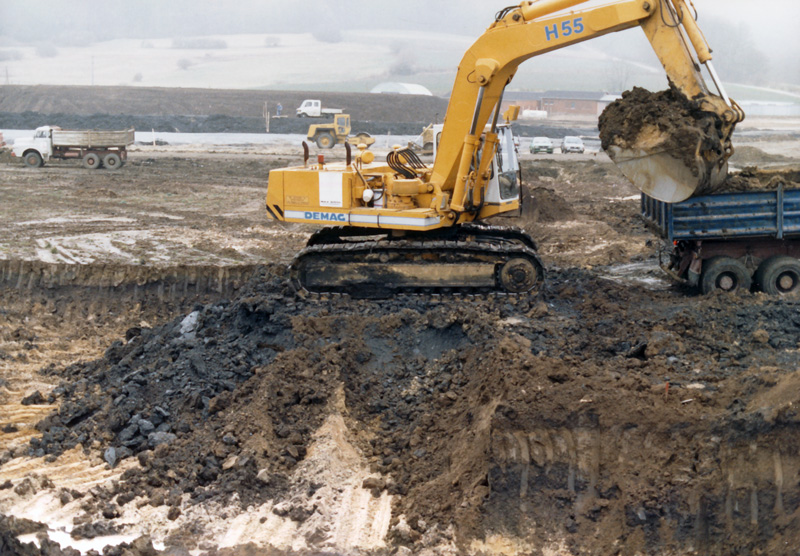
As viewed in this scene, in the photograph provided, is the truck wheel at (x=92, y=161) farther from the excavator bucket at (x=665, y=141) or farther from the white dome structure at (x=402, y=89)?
the white dome structure at (x=402, y=89)

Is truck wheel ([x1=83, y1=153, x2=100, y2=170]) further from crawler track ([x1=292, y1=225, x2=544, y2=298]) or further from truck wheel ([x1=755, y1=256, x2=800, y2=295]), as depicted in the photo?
truck wheel ([x1=755, y1=256, x2=800, y2=295])

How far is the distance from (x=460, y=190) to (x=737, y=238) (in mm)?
3964

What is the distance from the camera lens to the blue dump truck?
11000 mm

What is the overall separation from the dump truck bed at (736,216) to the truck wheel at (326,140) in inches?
1211

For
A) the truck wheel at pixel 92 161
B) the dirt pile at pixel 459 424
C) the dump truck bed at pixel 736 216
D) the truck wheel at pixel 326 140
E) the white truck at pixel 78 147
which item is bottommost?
the dirt pile at pixel 459 424

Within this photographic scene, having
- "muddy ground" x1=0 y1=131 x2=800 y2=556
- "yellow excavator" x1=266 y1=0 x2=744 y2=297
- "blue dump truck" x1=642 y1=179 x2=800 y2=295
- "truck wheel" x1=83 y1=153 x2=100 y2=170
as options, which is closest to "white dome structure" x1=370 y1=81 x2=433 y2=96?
"truck wheel" x1=83 y1=153 x2=100 y2=170

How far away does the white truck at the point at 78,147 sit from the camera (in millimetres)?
29062

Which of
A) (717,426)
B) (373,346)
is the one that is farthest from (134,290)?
(717,426)

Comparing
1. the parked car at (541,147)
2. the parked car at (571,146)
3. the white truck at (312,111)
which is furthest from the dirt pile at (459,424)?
the white truck at (312,111)

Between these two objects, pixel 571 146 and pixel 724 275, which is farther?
pixel 571 146

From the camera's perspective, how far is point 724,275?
1145cm

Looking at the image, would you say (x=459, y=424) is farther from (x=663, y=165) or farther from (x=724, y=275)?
(x=724, y=275)

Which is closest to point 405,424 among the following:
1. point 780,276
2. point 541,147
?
point 780,276

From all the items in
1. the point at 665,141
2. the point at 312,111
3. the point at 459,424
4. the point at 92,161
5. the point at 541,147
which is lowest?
the point at 459,424
